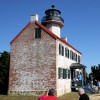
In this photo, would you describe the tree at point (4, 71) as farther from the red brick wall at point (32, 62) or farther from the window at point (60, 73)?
the window at point (60, 73)

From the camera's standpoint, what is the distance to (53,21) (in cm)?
3294

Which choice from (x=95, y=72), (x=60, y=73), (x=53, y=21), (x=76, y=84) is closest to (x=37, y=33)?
(x=60, y=73)

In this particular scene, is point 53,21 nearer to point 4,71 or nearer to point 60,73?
point 60,73

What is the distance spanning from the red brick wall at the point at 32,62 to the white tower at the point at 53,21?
244 inches

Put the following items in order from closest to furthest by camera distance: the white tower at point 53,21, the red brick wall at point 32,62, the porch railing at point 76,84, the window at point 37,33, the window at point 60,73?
the red brick wall at point 32,62 → the window at point 60,73 → the window at point 37,33 → the porch railing at point 76,84 → the white tower at point 53,21

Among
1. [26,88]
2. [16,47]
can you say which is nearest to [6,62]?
[16,47]

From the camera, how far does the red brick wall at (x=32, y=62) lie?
25859 mm

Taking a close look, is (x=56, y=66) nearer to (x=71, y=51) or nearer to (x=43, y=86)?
(x=43, y=86)

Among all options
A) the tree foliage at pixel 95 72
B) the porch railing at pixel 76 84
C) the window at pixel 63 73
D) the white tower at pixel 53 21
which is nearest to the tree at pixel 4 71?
the white tower at pixel 53 21

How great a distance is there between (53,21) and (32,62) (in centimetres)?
853

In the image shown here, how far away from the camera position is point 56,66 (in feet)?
84.2

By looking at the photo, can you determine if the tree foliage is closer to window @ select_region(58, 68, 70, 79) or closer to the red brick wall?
window @ select_region(58, 68, 70, 79)

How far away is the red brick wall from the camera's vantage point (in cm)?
2586

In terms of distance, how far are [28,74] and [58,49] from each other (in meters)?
4.35
